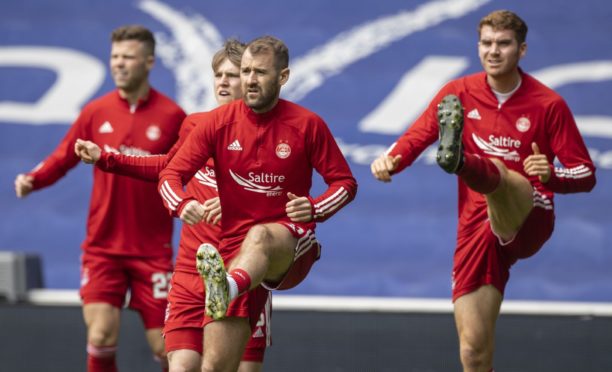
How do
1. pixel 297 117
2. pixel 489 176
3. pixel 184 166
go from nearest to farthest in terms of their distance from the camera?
1. pixel 184 166
2. pixel 297 117
3. pixel 489 176

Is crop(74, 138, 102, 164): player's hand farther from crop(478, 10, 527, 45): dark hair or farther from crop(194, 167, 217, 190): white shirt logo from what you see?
crop(478, 10, 527, 45): dark hair

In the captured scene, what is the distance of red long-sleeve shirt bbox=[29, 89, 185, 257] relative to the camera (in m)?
7.36

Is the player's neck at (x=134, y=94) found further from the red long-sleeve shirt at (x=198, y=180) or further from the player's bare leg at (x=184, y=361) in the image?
the player's bare leg at (x=184, y=361)

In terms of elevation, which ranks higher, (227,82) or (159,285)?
(227,82)

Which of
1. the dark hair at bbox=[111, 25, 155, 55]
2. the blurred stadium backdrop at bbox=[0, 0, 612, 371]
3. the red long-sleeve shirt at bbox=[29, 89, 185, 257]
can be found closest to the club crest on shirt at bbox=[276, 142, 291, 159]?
the red long-sleeve shirt at bbox=[29, 89, 185, 257]

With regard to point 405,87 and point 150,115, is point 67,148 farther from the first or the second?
point 405,87

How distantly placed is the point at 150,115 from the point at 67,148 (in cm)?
53

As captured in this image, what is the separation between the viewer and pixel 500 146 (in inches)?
255

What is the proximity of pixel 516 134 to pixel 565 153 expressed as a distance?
264 millimetres

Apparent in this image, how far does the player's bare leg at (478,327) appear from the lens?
6406 mm

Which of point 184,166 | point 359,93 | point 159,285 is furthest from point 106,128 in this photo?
point 359,93

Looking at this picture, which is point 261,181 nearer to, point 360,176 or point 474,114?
point 474,114

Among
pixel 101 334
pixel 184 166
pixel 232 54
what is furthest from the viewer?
pixel 101 334

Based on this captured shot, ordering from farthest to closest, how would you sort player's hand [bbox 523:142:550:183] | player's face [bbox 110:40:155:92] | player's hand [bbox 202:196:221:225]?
player's face [bbox 110:40:155:92], player's hand [bbox 523:142:550:183], player's hand [bbox 202:196:221:225]
